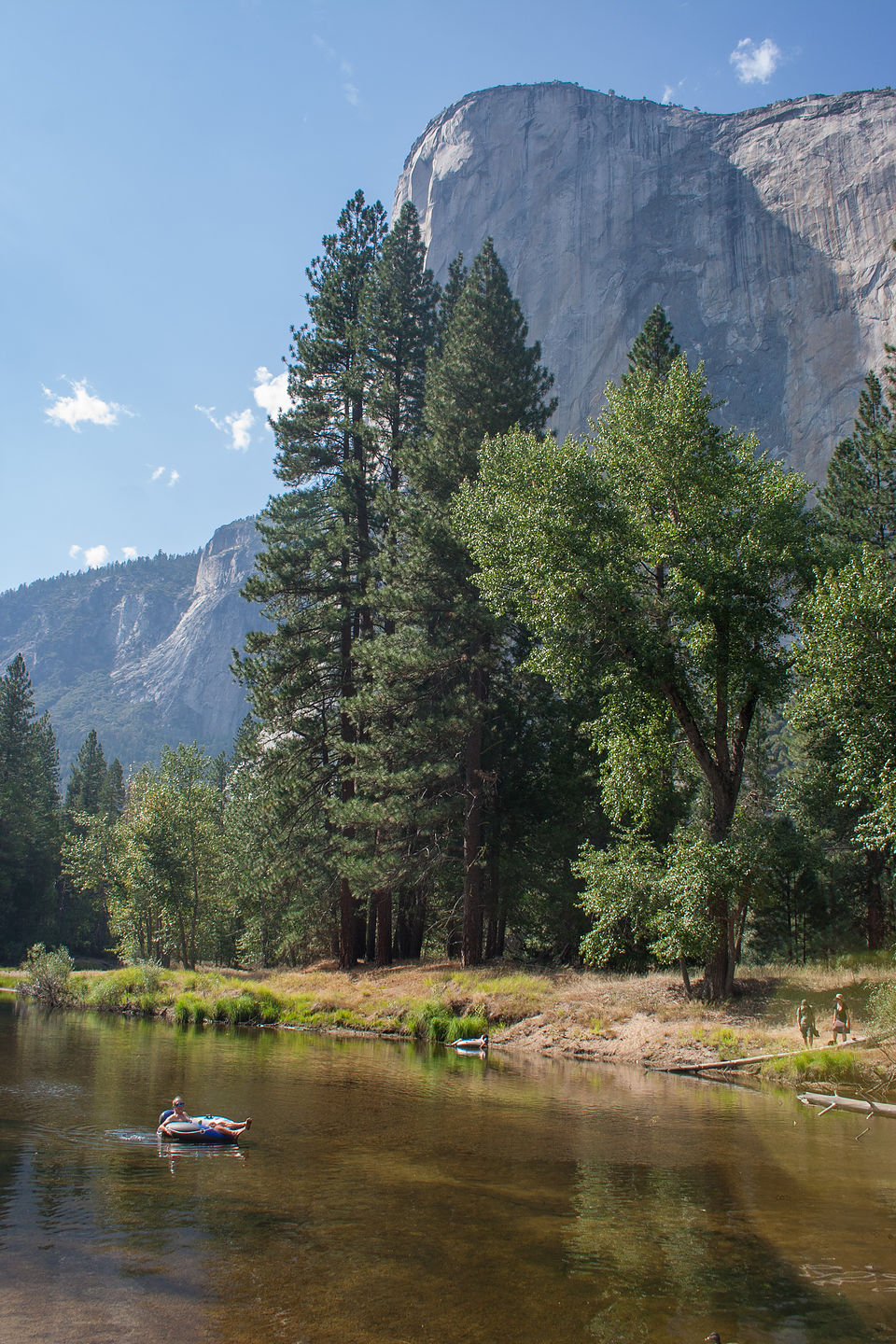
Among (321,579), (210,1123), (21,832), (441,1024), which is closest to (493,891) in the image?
(441,1024)

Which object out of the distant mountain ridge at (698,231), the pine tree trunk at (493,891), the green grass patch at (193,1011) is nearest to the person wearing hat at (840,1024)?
the pine tree trunk at (493,891)

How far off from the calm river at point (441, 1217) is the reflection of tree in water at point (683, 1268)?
3 cm

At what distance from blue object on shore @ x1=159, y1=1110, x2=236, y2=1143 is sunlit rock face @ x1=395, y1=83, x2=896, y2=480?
108720 millimetres

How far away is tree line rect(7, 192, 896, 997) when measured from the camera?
776 inches

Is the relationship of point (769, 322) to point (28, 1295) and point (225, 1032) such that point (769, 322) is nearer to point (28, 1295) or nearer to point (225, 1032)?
point (225, 1032)

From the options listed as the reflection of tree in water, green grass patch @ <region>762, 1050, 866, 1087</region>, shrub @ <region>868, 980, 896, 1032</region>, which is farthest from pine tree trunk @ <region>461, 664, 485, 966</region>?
the reflection of tree in water

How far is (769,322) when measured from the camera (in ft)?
388

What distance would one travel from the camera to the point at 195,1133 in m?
→ 11.8

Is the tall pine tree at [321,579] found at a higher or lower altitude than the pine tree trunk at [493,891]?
higher

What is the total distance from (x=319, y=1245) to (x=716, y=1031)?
1286 centimetres

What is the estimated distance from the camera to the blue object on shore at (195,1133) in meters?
11.7

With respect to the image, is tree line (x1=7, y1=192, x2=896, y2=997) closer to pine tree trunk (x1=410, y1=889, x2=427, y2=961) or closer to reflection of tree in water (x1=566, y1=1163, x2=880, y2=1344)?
pine tree trunk (x1=410, y1=889, x2=427, y2=961)

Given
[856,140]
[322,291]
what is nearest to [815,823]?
[322,291]

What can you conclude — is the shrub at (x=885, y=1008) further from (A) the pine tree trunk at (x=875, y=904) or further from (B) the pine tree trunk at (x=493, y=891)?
(A) the pine tree trunk at (x=875, y=904)
